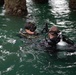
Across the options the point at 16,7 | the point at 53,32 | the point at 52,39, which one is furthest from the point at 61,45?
the point at 16,7

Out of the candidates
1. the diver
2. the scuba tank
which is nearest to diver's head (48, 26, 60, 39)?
the scuba tank

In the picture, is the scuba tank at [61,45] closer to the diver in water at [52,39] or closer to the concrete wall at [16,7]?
the diver in water at [52,39]

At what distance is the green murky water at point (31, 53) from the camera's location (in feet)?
30.2

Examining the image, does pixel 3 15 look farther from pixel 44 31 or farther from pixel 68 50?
pixel 68 50

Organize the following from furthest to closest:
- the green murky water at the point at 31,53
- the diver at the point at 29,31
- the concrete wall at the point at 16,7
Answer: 1. the concrete wall at the point at 16,7
2. the diver at the point at 29,31
3. the green murky water at the point at 31,53

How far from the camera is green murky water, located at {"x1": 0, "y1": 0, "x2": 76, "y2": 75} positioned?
9.22 meters

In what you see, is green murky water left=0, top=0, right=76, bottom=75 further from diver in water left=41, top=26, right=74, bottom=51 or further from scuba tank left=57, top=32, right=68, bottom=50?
diver in water left=41, top=26, right=74, bottom=51

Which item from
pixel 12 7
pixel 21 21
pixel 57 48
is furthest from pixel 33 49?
pixel 12 7

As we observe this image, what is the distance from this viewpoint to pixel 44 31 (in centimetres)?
1270

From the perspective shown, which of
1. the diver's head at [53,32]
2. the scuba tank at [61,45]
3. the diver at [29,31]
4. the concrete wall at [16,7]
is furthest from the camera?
the concrete wall at [16,7]

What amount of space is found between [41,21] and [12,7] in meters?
2.20

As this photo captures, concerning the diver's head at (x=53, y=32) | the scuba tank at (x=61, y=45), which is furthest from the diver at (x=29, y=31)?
the diver's head at (x=53, y=32)

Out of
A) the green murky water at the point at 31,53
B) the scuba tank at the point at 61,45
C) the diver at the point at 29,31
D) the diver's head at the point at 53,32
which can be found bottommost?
the green murky water at the point at 31,53

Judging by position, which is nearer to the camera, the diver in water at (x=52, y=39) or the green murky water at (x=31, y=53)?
the green murky water at (x=31, y=53)
